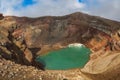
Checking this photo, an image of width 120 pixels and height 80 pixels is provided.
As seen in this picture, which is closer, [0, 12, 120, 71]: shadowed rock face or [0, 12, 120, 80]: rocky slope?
[0, 12, 120, 80]: rocky slope

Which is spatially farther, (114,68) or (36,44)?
(36,44)

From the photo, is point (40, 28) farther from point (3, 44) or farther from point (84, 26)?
point (3, 44)

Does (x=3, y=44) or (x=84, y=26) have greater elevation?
(x=84, y=26)

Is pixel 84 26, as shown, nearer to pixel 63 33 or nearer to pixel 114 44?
pixel 63 33

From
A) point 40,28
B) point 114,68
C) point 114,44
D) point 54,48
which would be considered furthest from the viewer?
point 40,28

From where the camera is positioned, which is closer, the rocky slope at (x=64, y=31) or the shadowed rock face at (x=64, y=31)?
the rocky slope at (x=64, y=31)

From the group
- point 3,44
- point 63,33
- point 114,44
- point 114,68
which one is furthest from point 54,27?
point 114,68

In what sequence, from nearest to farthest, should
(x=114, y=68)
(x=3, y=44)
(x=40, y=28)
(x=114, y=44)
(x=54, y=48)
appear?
(x=114, y=68) < (x=3, y=44) < (x=114, y=44) < (x=54, y=48) < (x=40, y=28)

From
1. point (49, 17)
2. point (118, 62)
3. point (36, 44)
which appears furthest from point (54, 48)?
point (118, 62)

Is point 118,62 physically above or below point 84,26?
below
